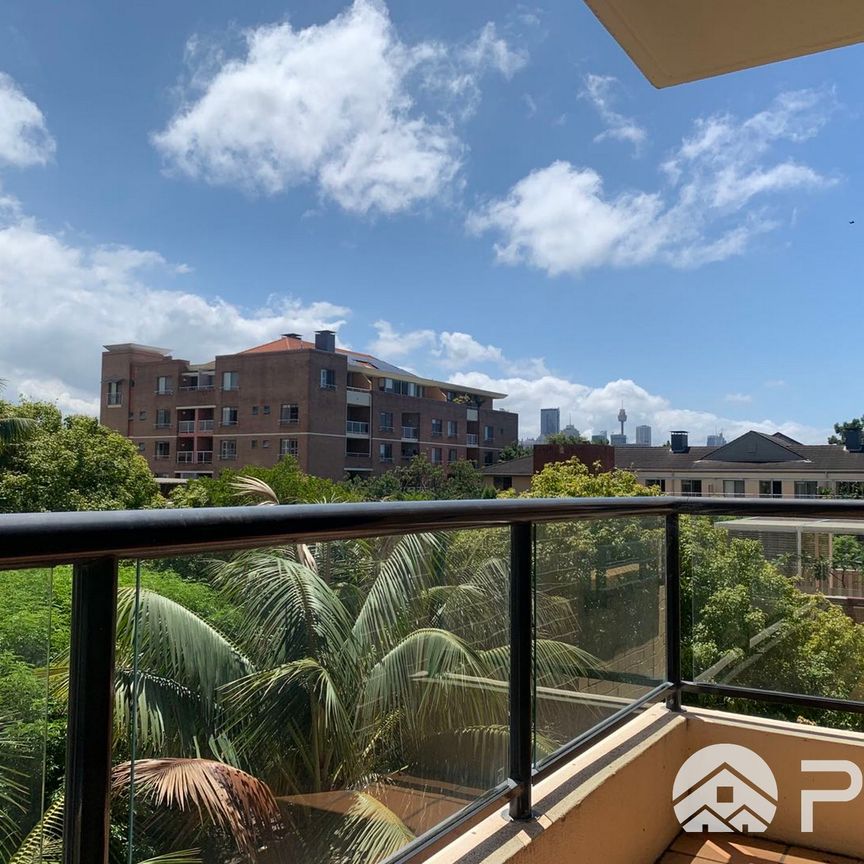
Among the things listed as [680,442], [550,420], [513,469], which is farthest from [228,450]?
[550,420]

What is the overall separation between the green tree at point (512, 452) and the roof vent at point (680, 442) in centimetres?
1529

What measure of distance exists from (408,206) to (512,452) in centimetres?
2757

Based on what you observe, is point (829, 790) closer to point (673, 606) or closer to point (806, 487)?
point (673, 606)

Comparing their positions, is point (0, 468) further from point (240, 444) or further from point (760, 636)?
point (760, 636)

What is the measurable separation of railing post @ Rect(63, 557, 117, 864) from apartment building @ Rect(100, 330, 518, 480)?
46.3m

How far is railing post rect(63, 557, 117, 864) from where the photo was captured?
29.2 inches

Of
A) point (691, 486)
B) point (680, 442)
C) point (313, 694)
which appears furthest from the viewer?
point (680, 442)

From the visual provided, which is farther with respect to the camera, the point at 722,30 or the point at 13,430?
the point at 13,430

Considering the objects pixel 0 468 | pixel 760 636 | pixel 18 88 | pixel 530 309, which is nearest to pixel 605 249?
pixel 530 309

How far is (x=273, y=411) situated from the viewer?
4759 centimetres

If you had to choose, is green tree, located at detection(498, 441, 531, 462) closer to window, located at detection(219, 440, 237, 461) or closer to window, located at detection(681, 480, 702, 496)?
window, located at detection(681, 480, 702, 496)

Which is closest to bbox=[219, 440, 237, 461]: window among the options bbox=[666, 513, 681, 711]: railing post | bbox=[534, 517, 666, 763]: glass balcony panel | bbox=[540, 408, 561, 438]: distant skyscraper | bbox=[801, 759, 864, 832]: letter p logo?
bbox=[666, 513, 681, 711]: railing post

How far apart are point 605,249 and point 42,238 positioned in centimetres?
5382

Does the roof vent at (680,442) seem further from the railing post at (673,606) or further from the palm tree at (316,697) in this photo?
the palm tree at (316,697)
